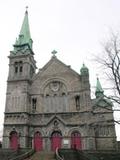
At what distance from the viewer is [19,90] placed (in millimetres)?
38094

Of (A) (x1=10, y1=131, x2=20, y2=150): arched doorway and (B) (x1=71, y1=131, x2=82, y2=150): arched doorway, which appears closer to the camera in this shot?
(B) (x1=71, y1=131, x2=82, y2=150): arched doorway

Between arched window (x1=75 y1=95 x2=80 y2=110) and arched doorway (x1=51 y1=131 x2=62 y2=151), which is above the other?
arched window (x1=75 y1=95 x2=80 y2=110)

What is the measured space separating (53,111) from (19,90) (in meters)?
7.19

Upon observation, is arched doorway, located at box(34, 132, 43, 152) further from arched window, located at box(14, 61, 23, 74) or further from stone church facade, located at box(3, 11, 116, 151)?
arched window, located at box(14, 61, 23, 74)

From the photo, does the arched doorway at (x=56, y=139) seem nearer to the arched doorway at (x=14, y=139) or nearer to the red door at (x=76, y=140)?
the red door at (x=76, y=140)

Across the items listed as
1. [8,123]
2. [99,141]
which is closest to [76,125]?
[99,141]

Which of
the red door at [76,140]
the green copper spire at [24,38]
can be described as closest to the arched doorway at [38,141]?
the red door at [76,140]

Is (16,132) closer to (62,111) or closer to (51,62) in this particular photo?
(62,111)

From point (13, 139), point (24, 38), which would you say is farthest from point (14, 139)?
point (24, 38)

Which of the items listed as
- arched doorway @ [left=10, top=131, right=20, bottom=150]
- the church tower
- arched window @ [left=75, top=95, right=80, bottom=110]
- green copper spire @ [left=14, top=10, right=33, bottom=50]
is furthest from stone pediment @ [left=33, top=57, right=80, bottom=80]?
arched doorway @ [left=10, top=131, right=20, bottom=150]

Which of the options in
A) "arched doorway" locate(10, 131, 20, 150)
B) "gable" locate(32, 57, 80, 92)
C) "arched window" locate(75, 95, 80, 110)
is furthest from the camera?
"gable" locate(32, 57, 80, 92)

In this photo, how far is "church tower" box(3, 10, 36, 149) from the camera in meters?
35.0

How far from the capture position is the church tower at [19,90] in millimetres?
35000

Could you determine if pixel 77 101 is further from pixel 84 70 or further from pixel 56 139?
pixel 56 139
